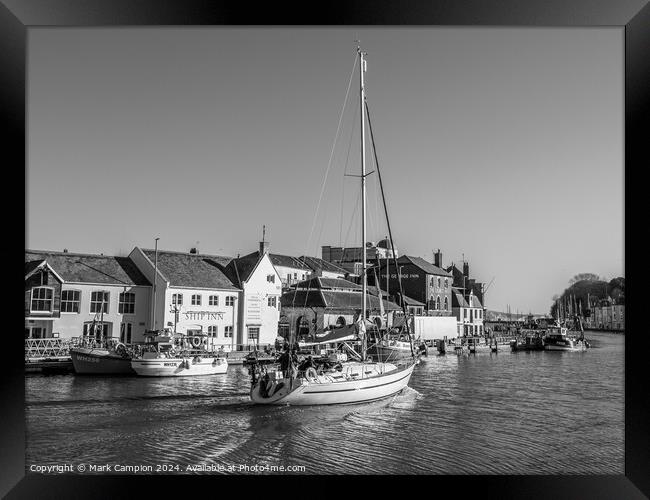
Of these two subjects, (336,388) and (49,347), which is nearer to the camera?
(336,388)

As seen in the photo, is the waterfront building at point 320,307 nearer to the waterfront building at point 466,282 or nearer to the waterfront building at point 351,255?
the waterfront building at point 351,255

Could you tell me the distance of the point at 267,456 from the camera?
33.0ft

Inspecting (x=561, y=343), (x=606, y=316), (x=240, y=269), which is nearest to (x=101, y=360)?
(x=240, y=269)

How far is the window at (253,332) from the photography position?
29.0 metres

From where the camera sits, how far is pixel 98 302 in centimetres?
2450

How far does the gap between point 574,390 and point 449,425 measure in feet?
29.4

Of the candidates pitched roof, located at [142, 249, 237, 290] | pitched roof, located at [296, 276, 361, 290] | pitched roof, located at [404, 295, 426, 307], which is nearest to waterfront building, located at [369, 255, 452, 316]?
pitched roof, located at [404, 295, 426, 307]

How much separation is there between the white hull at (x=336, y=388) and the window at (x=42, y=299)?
12.1m

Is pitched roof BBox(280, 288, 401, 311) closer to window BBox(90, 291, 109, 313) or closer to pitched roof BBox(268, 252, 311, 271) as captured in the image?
pitched roof BBox(268, 252, 311, 271)

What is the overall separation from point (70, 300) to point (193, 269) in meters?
5.85

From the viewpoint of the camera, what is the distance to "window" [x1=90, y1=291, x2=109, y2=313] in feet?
79.9

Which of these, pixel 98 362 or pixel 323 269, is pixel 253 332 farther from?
pixel 323 269

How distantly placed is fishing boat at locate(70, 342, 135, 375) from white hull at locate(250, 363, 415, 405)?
8451 millimetres
